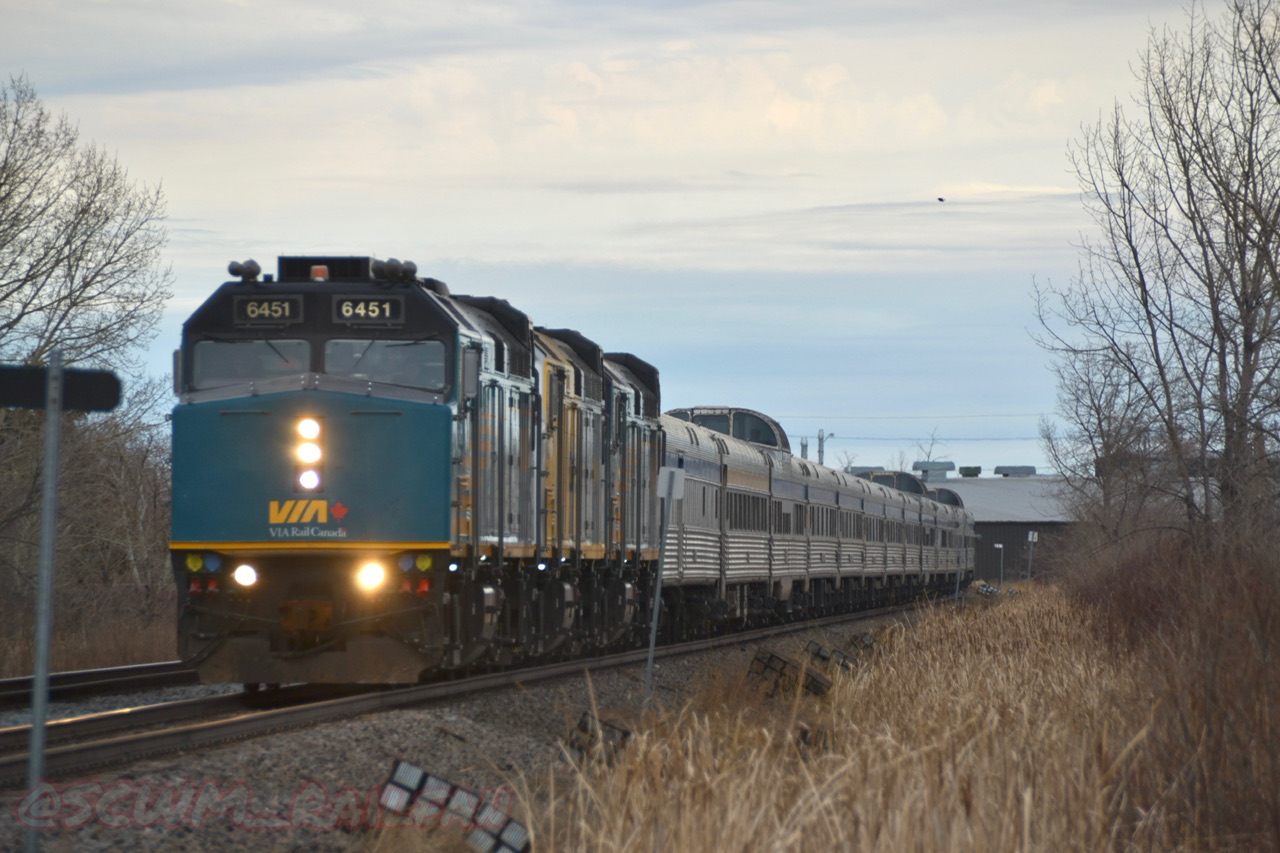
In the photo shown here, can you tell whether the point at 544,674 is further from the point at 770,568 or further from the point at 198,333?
the point at 770,568

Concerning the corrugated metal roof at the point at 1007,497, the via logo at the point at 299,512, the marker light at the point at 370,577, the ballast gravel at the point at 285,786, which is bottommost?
the ballast gravel at the point at 285,786

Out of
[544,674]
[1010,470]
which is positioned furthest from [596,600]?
[1010,470]

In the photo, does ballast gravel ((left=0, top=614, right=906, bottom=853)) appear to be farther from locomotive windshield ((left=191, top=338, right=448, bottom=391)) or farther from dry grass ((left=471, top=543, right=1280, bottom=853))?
locomotive windshield ((left=191, top=338, right=448, bottom=391))

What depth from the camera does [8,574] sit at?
78.2 ft

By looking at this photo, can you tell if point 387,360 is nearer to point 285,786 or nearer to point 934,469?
point 285,786

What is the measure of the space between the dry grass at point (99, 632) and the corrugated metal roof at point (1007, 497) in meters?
70.6

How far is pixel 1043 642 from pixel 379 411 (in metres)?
10.4

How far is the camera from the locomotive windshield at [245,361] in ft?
43.6

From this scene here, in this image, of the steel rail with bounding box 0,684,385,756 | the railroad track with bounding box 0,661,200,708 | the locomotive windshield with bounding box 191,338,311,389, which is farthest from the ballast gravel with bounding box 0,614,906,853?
the railroad track with bounding box 0,661,200,708

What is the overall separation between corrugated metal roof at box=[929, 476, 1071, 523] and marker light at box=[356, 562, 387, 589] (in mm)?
81779

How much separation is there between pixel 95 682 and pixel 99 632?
7.84 m

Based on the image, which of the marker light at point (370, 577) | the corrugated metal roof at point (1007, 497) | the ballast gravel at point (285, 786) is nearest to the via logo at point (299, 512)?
the marker light at point (370, 577)

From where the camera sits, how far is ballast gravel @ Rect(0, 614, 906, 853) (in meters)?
7.28

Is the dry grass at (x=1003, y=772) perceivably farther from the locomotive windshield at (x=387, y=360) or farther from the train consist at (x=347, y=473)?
the locomotive windshield at (x=387, y=360)
